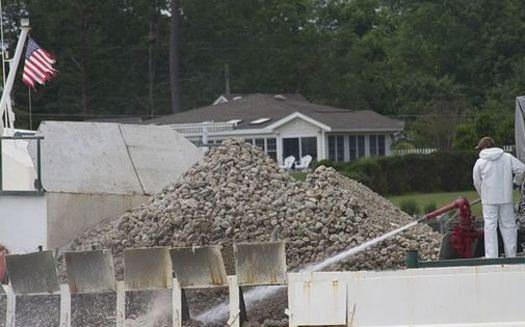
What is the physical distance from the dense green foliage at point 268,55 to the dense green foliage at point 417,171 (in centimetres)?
1419

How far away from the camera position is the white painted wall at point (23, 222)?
44.3 ft

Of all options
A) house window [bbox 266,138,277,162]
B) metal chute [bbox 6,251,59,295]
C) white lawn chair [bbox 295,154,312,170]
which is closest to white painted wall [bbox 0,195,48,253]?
metal chute [bbox 6,251,59,295]

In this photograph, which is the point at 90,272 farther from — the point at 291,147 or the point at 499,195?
the point at 291,147

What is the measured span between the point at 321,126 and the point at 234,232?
1433 inches

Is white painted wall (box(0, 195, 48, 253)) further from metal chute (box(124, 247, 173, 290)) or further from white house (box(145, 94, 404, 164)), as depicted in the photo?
white house (box(145, 94, 404, 164))

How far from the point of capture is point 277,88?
208 feet

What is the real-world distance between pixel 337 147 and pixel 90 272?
41.8 metres

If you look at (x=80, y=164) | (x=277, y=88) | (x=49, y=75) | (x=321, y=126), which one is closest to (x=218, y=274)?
(x=80, y=164)

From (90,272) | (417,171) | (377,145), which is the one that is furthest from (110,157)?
(377,145)

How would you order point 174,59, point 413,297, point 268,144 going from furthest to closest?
point 174,59 < point 268,144 < point 413,297

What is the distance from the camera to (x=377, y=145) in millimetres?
52344

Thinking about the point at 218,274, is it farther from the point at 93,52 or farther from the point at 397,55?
the point at 397,55

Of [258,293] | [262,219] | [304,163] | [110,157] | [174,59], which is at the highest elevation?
[174,59]

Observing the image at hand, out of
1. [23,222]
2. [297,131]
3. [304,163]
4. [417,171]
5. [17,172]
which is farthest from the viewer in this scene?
[297,131]
